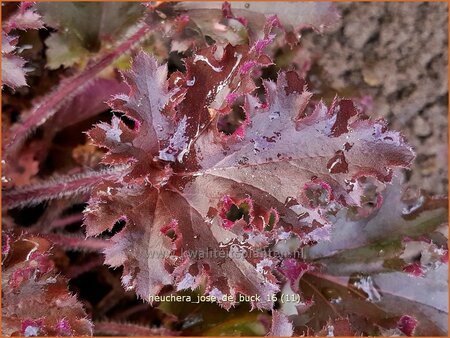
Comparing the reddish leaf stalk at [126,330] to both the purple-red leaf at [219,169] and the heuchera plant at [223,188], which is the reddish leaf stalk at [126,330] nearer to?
the heuchera plant at [223,188]

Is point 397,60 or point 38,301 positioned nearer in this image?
point 38,301

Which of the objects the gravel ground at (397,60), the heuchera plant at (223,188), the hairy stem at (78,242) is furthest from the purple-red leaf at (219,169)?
the gravel ground at (397,60)

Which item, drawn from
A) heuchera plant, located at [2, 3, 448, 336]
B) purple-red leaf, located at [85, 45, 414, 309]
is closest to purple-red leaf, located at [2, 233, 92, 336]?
heuchera plant, located at [2, 3, 448, 336]

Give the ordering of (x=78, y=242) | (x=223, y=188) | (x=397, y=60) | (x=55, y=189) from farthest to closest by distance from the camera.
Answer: (x=397, y=60) → (x=78, y=242) → (x=55, y=189) → (x=223, y=188)

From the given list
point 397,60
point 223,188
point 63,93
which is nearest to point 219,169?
point 223,188

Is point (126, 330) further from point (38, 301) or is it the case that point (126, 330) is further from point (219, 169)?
point (219, 169)

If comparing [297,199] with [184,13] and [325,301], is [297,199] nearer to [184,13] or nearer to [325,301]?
[325,301]

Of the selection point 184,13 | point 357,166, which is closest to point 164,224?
point 357,166
